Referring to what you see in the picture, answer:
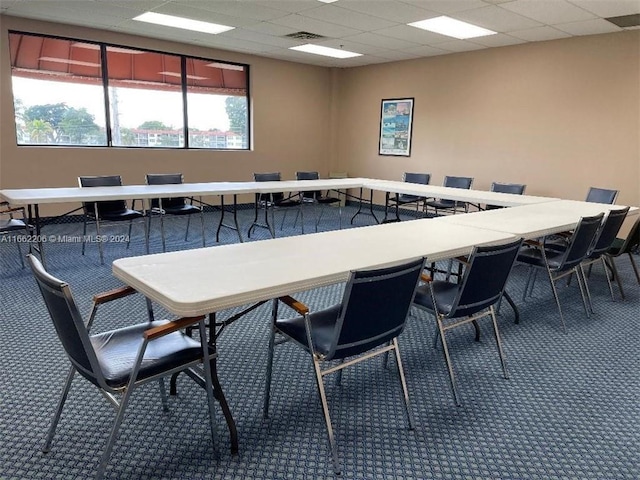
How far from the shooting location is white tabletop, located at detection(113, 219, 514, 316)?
5.55 ft

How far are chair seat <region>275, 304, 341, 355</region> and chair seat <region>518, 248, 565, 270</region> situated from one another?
1.88m

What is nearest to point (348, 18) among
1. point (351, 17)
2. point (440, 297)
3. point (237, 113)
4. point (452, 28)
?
point (351, 17)

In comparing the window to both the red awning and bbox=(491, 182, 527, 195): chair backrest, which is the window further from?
bbox=(491, 182, 527, 195): chair backrest

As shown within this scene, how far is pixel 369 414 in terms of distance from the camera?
2156 millimetres

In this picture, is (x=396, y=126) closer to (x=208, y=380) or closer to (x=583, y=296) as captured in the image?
(x=583, y=296)

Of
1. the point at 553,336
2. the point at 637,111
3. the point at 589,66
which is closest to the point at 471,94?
the point at 589,66

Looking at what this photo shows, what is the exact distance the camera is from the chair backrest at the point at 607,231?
3.42m

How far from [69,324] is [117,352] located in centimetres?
31

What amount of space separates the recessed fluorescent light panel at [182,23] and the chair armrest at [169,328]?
4.77m

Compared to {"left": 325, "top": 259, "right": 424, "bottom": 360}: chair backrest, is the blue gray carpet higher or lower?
lower

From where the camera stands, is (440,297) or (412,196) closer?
(440,297)

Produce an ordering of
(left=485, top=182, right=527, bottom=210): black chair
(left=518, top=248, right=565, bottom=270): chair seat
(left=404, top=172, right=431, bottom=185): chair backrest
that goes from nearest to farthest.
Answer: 1. (left=518, top=248, right=565, bottom=270): chair seat
2. (left=485, top=182, right=527, bottom=210): black chair
3. (left=404, top=172, right=431, bottom=185): chair backrest

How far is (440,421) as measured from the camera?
2117 mm

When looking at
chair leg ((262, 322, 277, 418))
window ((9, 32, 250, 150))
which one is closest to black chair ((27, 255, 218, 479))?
chair leg ((262, 322, 277, 418))
